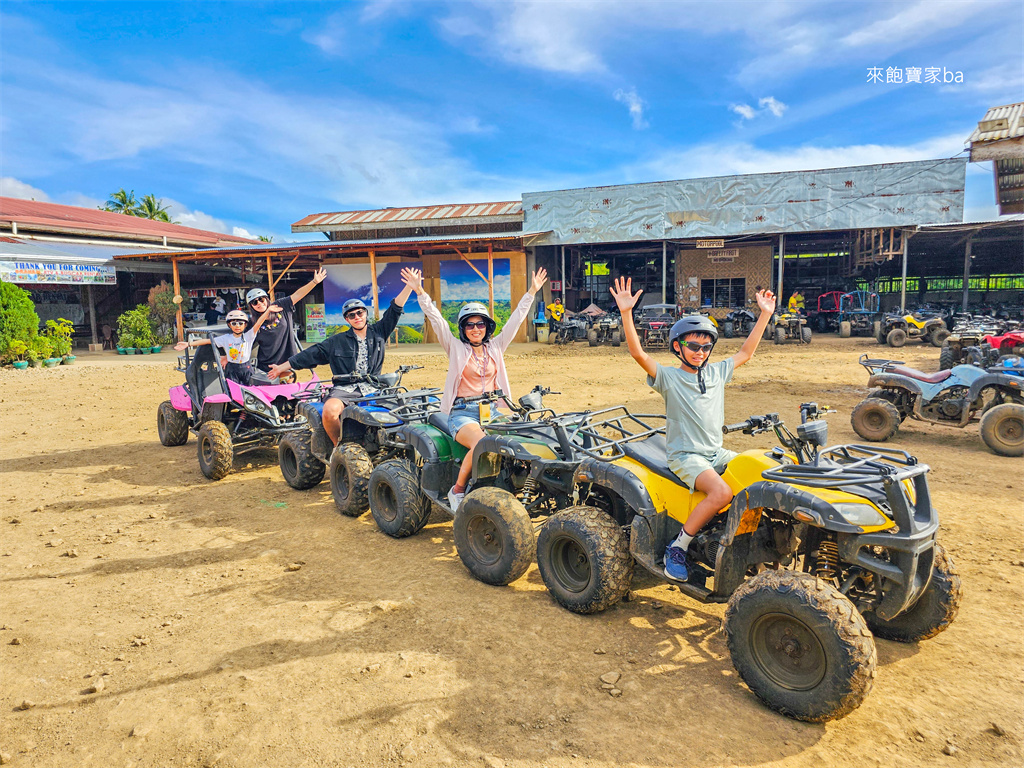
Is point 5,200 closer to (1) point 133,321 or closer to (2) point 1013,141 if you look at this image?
A: (1) point 133,321

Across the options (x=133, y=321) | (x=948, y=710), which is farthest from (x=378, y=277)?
(x=948, y=710)

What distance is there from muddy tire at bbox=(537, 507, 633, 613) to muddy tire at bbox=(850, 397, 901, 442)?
237 inches

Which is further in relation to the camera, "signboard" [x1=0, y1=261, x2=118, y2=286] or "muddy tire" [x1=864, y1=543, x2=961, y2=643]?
"signboard" [x1=0, y1=261, x2=118, y2=286]

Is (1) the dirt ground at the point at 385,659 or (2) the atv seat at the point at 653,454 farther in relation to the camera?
(2) the atv seat at the point at 653,454

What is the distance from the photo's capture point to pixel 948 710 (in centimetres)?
292

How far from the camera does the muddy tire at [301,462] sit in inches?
264

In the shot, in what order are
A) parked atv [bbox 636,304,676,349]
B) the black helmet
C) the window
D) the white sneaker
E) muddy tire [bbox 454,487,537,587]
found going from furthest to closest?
the window
parked atv [bbox 636,304,676,349]
the white sneaker
muddy tire [bbox 454,487,537,587]
the black helmet

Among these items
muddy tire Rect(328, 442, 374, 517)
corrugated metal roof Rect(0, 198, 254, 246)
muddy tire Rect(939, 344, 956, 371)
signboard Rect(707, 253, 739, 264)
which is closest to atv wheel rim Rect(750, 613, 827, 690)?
muddy tire Rect(328, 442, 374, 517)

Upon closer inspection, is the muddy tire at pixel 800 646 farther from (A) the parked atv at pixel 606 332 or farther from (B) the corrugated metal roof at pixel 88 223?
(B) the corrugated metal roof at pixel 88 223

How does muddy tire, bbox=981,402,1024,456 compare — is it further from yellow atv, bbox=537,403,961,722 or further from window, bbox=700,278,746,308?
window, bbox=700,278,746,308

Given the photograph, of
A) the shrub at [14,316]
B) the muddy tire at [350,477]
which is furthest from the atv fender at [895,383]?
the shrub at [14,316]

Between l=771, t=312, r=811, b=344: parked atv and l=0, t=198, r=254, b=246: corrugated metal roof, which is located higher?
l=0, t=198, r=254, b=246: corrugated metal roof

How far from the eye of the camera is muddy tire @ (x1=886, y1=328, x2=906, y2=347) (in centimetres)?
1981

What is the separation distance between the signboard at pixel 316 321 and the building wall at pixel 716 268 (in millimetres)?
15833
